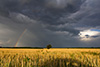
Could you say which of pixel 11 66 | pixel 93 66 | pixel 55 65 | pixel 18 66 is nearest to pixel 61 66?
pixel 55 65

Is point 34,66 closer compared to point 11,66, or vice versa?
point 34,66

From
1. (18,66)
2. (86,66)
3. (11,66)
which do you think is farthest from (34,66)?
(86,66)

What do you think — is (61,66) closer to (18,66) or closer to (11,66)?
(18,66)

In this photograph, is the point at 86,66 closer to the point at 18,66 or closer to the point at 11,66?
the point at 18,66

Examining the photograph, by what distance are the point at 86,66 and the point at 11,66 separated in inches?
139

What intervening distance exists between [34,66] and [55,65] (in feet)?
3.28

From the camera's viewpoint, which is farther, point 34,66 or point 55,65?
point 55,65

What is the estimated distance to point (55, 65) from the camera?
4.66 m

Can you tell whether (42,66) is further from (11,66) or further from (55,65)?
(11,66)

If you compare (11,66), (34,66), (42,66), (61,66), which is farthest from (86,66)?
(11,66)

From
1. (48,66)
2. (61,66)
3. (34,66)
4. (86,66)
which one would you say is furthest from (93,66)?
(34,66)

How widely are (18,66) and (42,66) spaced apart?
1.11 metres

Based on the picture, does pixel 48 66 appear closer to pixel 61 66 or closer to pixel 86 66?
pixel 61 66

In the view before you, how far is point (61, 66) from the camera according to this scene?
4590 mm
